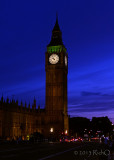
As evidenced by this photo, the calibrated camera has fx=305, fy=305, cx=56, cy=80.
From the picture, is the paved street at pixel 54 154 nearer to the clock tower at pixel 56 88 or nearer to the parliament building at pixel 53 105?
the parliament building at pixel 53 105

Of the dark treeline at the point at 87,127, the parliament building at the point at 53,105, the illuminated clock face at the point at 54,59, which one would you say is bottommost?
the dark treeline at the point at 87,127

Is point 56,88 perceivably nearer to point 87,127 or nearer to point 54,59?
point 54,59

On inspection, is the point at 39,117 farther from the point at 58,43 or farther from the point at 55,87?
the point at 58,43

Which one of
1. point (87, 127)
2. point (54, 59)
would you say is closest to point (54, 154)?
point (54, 59)

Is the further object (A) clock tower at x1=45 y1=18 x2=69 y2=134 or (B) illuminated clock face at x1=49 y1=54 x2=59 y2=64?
(B) illuminated clock face at x1=49 y1=54 x2=59 y2=64

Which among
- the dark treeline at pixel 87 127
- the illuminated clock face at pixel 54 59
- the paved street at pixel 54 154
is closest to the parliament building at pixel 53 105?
the illuminated clock face at pixel 54 59

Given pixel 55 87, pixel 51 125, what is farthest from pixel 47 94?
pixel 51 125

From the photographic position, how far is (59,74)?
9331 centimetres

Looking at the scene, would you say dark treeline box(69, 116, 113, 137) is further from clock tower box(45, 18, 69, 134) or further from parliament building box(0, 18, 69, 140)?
clock tower box(45, 18, 69, 134)

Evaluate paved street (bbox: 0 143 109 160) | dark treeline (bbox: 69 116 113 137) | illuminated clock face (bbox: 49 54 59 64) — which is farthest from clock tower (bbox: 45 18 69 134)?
paved street (bbox: 0 143 109 160)

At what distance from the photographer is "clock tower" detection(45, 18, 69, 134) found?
90625 mm

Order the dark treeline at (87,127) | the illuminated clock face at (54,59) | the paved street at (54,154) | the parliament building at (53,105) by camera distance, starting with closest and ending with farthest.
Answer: the paved street at (54,154), the parliament building at (53,105), the illuminated clock face at (54,59), the dark treeline at (87,127)

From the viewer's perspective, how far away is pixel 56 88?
93.0m

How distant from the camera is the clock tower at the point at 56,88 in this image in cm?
9062
